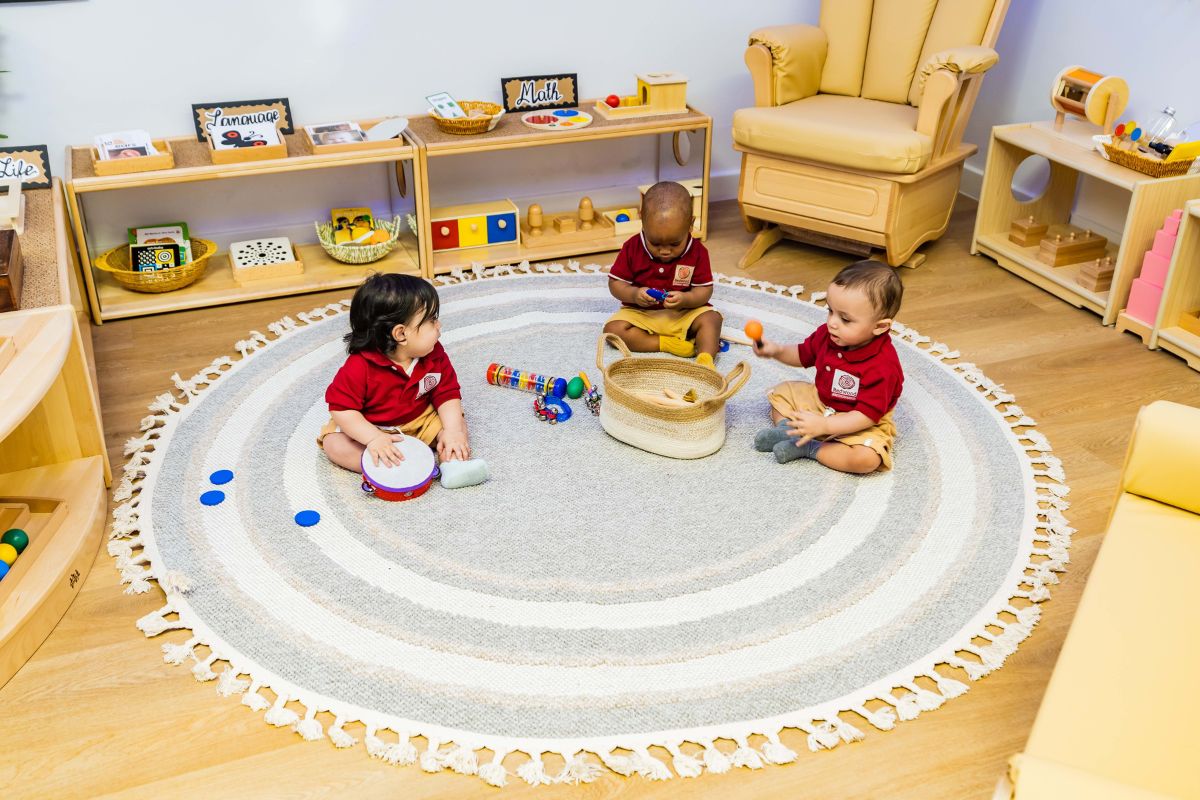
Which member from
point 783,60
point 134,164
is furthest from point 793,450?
point 134,164

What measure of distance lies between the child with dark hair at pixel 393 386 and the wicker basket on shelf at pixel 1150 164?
199 cm

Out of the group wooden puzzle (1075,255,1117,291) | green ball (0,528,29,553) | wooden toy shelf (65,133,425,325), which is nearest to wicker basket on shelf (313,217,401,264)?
wooden toy shelf (65,133,425,325)

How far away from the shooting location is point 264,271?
3.18 m

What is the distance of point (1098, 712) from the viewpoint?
1266mm

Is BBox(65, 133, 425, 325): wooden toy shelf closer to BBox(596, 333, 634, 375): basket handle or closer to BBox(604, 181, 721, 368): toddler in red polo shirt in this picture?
BBox(604, 181, 721, 368): toddler in red polo shirt

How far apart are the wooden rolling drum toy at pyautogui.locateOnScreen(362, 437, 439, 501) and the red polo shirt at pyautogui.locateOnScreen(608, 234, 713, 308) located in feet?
2.75

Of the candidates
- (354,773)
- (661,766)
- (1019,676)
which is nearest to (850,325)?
(1019,676)

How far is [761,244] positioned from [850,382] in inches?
50.1

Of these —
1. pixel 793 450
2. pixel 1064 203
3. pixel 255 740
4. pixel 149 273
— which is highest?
pixel 1064 203

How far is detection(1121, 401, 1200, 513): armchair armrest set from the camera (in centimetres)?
160

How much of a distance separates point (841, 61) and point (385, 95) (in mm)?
1522

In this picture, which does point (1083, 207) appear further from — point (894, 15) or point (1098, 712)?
point (1098, 712)

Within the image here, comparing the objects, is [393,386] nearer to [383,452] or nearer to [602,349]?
[383,452]

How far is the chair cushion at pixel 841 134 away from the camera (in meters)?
3.01
